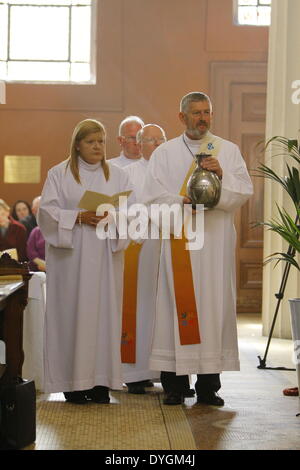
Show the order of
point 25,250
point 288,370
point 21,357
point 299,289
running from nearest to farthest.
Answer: point 21,357 < point 288,370 < point 299,289 < point 25,250

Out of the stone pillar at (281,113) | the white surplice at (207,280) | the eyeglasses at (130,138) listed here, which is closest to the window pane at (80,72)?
the stone pillar at (281,113)

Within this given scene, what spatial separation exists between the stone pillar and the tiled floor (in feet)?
11.0

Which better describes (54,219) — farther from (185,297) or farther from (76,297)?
(185,297)

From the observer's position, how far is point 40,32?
46.1ft

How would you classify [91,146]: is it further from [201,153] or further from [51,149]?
[51,149]

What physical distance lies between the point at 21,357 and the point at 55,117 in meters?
8.63

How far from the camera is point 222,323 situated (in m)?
6.24

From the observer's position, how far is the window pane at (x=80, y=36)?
13969mm

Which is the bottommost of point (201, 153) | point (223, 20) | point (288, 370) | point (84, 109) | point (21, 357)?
point (288, 370)

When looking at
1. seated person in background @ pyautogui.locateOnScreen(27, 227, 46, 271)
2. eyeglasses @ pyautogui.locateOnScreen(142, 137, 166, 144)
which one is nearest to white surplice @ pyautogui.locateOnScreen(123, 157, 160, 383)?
eyeglasses @ pyautogui.locateOnScreen(142, 137, 166, 144)

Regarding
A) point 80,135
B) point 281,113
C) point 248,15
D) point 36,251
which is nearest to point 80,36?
point 248,15

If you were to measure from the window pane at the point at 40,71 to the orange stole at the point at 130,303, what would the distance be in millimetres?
7310

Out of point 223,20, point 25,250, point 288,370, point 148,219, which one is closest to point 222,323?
point 148,219

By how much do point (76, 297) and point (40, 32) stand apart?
28.2 ft
